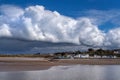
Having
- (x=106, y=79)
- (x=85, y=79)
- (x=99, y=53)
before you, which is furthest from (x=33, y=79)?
(x=99, y=53)

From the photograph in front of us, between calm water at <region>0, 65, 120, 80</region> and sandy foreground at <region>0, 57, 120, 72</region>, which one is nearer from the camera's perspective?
calm water at <region>0, 65, 120, 80</region>

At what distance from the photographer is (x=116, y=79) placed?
33344 millimetres

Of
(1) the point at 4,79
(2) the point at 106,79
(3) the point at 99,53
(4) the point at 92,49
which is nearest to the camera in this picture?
(1) the point at 4,79

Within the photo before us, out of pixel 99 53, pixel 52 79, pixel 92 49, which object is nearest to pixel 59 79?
pixel 52 79

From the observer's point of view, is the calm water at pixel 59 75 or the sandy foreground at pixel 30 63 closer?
the calm water at pixel 59 75

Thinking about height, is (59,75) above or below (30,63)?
below

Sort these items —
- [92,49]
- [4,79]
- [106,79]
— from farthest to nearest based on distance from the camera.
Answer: [92,49]
[106,79]
[4,79]

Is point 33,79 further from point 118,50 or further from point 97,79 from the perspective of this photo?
point 118,50

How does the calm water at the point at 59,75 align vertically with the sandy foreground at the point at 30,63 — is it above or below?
below

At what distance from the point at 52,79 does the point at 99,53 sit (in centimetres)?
14113

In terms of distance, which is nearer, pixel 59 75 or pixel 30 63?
pixel 59 75

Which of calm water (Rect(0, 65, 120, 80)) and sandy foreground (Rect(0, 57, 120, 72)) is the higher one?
sandy foreground (Rect(0, 57, 120, 72))

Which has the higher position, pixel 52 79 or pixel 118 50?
pixel 118 50

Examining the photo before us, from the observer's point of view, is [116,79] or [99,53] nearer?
[116,79]
